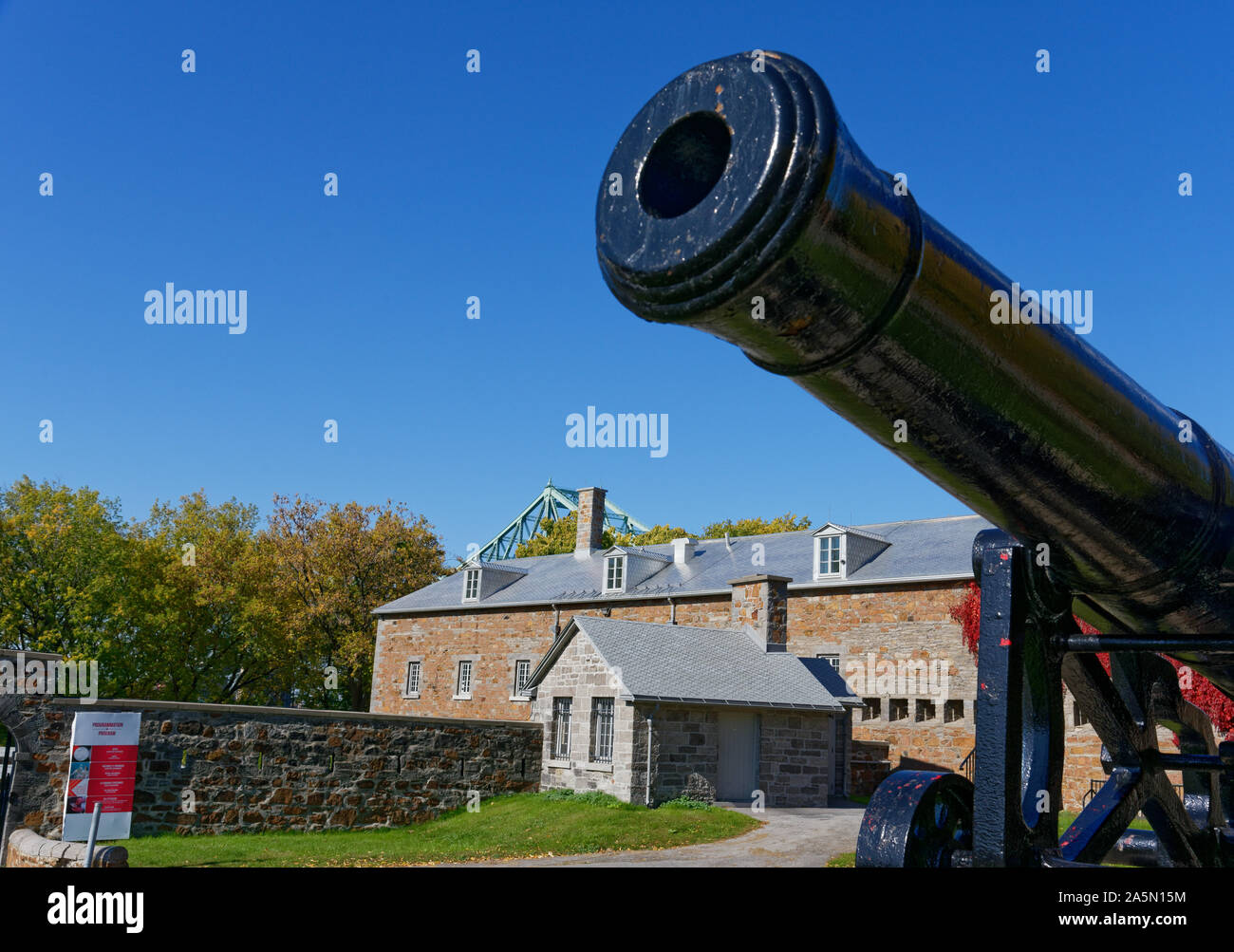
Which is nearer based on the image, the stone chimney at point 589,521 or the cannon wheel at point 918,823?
the cannon wheel at point 918,823

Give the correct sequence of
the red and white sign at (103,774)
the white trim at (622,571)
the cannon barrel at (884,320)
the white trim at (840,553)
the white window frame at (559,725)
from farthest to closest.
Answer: the white trim at (622,571) → the white trim at (840,553) → the white window frame at (559,725) → the red and white sign at (103,774) → the cannon barrel at (884,320)

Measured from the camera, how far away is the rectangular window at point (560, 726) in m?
20.7

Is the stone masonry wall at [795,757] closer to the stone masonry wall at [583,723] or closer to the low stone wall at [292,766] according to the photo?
the stone masonry wall at [583,723]

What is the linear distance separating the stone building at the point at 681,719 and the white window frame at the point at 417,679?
14.8 m

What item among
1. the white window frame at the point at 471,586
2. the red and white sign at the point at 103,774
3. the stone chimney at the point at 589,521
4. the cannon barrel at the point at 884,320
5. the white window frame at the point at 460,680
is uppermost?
the stone chimney at the point at 589,521

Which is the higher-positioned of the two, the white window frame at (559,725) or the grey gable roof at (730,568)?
the grey gable roof at (730,568)

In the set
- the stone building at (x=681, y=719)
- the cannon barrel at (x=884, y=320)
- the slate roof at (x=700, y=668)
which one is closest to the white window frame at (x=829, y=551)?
the slate roof at (x=700, y=668)

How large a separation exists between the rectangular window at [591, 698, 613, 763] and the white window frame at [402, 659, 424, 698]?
58.7 feet

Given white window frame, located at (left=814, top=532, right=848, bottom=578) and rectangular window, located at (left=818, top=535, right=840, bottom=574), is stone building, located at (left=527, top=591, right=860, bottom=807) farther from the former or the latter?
rectangular window, located at (left=818, top=535, right=840, bottom=574)

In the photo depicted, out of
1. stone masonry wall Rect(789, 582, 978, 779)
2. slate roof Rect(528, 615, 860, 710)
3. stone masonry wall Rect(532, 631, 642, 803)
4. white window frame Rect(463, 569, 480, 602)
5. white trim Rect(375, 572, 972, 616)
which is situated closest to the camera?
stone masonry wall Rect(532, 631, 642, 803)

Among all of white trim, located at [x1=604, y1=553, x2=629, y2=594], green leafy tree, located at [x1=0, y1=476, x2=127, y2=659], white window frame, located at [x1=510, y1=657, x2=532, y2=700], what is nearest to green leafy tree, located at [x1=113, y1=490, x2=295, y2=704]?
green leafy tree, located at [x1=0, y1=476, x2=127, y2=659]

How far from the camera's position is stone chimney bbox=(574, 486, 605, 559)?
36188mm

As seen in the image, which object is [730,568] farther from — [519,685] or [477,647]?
[477,647]

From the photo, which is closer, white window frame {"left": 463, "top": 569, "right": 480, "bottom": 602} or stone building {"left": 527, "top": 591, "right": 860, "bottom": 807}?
stone building {"left": 527, "top": 591, "right": 860, "bottom": 807}
